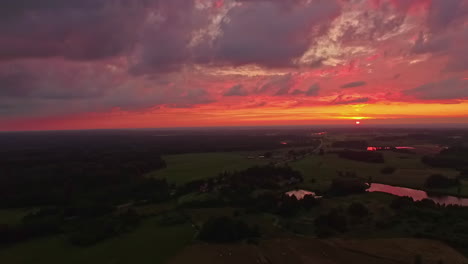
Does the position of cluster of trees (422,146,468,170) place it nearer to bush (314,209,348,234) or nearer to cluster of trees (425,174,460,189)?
cluster of trees (425,174,460,189)

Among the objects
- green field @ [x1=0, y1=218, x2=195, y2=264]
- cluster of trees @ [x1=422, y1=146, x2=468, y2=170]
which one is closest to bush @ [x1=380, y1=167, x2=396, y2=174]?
cluster of trees @ [x1=422, y1=146, x2=468, y2=170]

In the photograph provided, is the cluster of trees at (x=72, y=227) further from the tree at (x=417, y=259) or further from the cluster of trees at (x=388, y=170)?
the cluster of trees at (x=388, y=170)

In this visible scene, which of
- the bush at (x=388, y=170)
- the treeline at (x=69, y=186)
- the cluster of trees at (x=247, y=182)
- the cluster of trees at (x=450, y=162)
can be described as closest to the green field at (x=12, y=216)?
the treeline at (x=69, y=186)

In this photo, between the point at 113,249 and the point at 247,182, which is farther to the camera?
the point at 247,182

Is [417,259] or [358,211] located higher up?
[358,211]

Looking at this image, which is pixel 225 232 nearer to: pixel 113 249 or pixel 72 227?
pixel 113 249

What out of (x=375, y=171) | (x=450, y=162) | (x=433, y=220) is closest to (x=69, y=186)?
(x=433, y=220)
